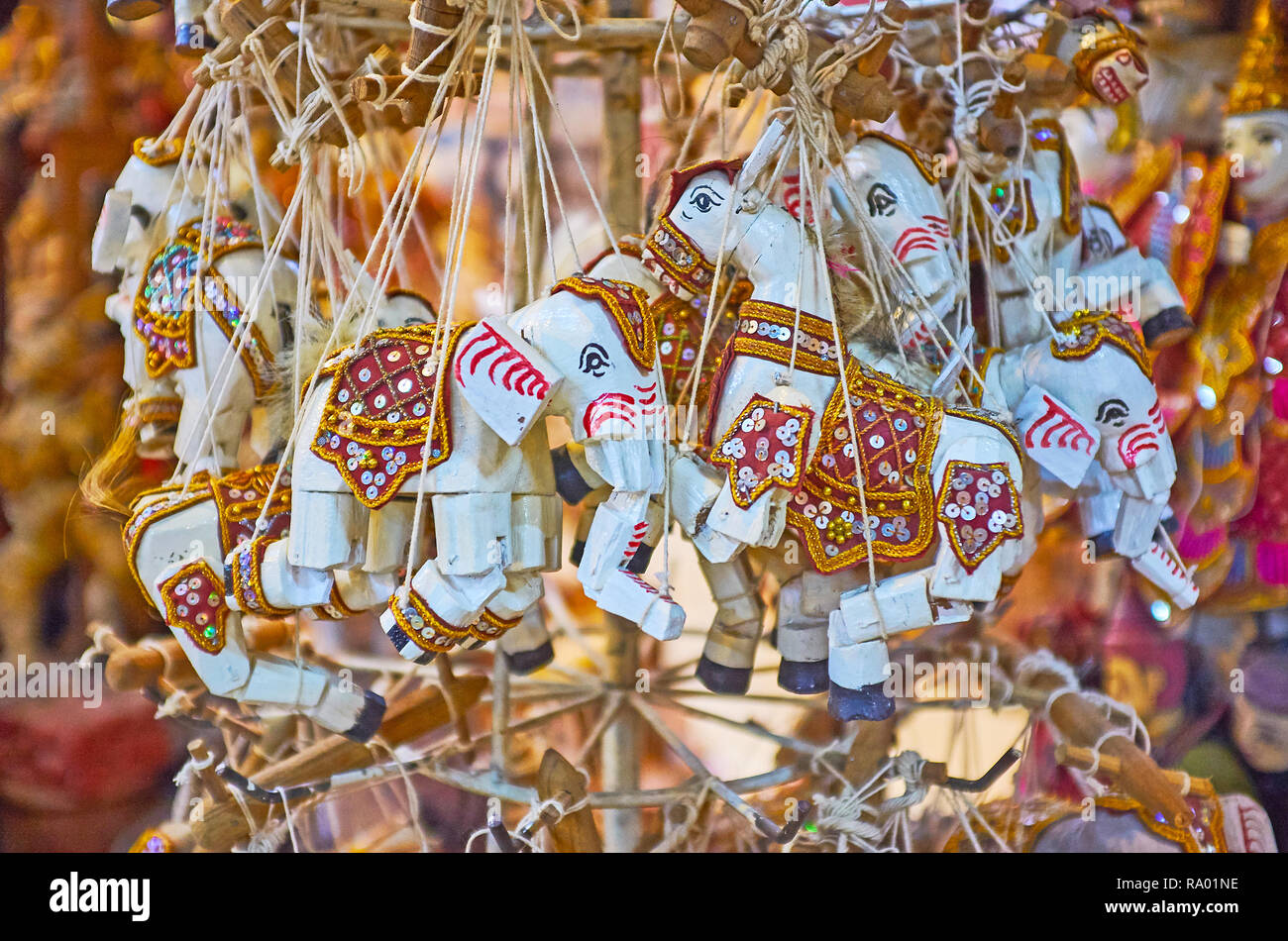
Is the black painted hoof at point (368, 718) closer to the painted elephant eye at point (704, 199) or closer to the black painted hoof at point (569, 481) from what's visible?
the black painted hoof at point (569, 481)

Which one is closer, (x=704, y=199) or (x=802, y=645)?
(x=704, y=199)

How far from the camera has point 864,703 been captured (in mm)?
1799

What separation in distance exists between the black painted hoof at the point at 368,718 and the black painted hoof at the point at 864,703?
→ 0.67m

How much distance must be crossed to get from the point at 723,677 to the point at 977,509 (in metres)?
0.51

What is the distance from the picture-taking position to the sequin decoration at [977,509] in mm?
1725

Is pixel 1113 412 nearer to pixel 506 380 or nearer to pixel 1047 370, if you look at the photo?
pixel 1047 370

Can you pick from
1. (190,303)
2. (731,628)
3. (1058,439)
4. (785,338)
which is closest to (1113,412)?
(1058,439)

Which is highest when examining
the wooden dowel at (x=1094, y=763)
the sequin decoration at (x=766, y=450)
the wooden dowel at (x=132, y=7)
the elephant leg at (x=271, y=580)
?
the wooden dowel at (x=132, y=7)

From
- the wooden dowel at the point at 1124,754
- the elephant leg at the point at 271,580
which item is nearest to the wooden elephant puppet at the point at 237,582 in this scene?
the elephant leg at the point at 271,580

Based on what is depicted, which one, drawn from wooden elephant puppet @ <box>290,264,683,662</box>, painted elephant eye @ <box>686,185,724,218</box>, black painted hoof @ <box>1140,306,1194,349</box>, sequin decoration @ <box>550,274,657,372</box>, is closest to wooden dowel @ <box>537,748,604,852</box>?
wooden elephant puppet @ <box>290,264,683,662</box>

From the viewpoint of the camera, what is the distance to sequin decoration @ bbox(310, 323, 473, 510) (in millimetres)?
1701

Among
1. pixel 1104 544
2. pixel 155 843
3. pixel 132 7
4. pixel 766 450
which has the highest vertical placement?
pixel 132 7
